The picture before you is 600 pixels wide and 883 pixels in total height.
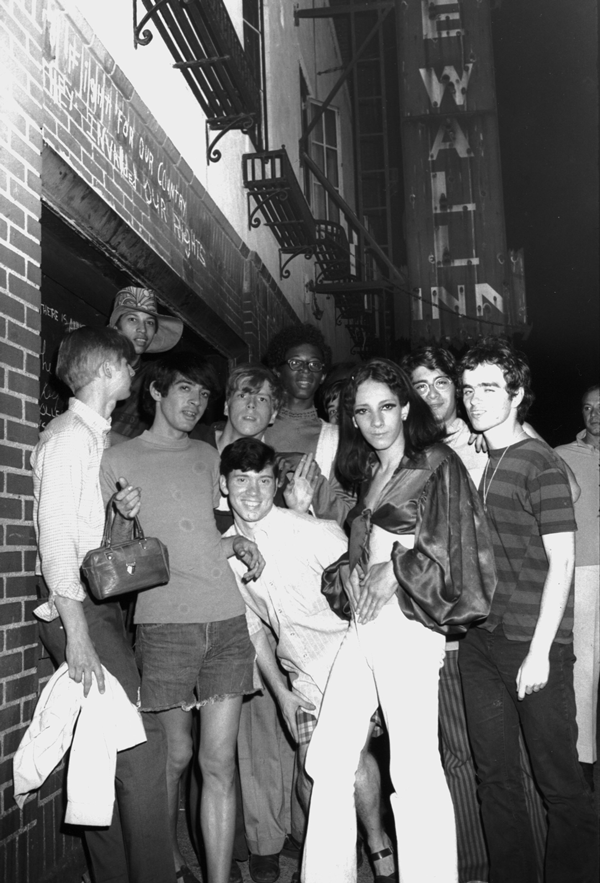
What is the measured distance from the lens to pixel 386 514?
3219mm

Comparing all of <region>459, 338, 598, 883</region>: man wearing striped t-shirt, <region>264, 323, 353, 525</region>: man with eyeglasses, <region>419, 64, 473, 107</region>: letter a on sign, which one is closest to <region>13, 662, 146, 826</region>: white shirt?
<region>459, 338, 598, 883</region>: man wearing striped t-shirt

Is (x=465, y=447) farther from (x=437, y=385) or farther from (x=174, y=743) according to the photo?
(x=174, y=743)

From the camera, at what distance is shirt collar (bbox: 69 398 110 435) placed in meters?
3.19

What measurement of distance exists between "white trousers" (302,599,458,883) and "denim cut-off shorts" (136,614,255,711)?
0.39 m

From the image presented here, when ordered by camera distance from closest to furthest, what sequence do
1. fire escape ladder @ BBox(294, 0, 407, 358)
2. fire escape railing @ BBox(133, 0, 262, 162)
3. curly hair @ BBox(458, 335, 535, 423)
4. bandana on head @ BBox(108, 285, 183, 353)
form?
curly hair @ BBox(458, 335, 535, 423), bandana on head @ BBox(108, 285, 183, 353), fire escape railing @ BBox(133, 0, 262, 162), fire escape ladder @ BBox(294, 0, 407, 358)

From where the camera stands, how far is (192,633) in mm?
3215

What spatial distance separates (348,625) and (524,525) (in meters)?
0.90

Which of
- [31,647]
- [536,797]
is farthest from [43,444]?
[536,797]

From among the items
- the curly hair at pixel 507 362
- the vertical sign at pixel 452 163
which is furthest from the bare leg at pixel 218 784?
the vertical sign at pixel 452 163

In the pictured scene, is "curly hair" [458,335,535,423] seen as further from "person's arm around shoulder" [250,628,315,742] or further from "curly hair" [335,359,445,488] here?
"person's arm around shoulder" [250,628,315,742]

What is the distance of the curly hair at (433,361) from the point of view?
391cm

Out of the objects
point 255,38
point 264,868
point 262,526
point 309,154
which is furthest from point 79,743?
point 309,154

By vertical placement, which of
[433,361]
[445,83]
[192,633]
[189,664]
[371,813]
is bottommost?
[371,813]

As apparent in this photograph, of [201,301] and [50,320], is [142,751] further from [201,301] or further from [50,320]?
[201,301]
